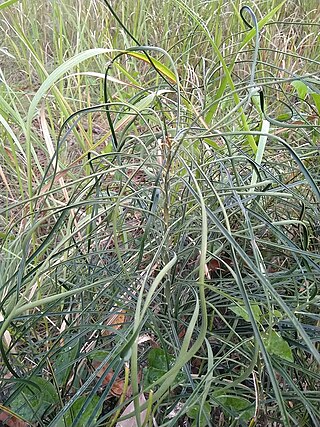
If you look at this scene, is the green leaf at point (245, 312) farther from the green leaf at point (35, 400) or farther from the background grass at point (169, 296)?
the green leaf at point (35, 400)

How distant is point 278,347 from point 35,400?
0.30m

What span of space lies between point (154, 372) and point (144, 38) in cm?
146

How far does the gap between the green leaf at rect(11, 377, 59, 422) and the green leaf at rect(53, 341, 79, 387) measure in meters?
0.03

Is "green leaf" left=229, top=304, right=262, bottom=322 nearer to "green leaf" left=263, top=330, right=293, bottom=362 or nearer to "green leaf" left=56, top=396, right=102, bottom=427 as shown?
"green leaf" left=263, top=330, right=293, bottom=362

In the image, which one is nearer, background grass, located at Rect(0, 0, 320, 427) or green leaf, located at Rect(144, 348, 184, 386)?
background grass, located at Rect(0, 0, 320, 427)

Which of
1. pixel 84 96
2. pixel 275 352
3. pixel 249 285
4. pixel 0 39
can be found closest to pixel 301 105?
pixel 84 96

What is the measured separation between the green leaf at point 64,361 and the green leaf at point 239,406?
19 centimetres

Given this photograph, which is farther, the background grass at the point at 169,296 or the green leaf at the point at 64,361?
the green leaf at the point at 64,361

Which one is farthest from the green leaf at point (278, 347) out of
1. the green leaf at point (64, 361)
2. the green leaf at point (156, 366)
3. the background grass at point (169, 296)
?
the green leaf at point (64, 361)

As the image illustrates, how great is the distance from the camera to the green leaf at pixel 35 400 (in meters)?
0.63

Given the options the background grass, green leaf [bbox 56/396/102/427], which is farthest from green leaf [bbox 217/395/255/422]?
green leaf [bbox 56/396/102/427]

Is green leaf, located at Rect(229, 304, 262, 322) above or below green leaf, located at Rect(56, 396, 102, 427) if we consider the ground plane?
above

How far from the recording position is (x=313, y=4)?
2.18 meters

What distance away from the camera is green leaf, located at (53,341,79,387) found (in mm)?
664
